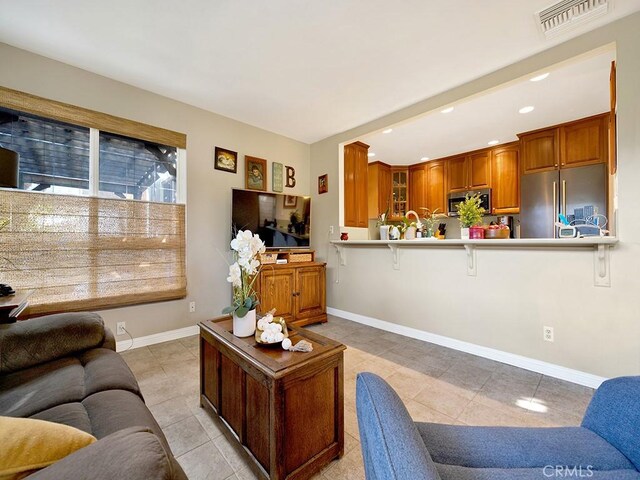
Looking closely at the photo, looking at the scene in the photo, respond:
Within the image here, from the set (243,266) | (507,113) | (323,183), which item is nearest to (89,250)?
(243,266)

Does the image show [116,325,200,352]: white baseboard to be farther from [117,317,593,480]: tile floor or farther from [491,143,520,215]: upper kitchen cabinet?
[491,143,520,215]: upper kitchen cabinet

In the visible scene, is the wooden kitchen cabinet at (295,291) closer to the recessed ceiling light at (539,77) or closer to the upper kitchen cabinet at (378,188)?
the upper kitchen cabinet at (378,188)

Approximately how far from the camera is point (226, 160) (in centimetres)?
336

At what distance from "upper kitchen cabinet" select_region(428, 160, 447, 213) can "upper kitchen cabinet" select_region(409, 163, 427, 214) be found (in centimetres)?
8

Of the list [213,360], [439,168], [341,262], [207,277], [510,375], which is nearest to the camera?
[213,360]

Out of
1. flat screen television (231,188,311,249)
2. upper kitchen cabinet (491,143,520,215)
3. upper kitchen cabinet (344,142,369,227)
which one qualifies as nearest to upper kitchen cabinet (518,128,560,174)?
upper kitchen cabinet (491,143,520,215)

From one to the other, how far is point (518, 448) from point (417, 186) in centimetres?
492

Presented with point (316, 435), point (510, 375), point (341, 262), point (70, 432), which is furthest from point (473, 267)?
point (70, 432)

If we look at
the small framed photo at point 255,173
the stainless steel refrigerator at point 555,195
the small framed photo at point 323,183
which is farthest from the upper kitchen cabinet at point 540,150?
the small framed photo at point 255,173

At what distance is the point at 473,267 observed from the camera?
2.62 metres

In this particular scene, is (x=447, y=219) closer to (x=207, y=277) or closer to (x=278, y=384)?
(x=207, y=277)

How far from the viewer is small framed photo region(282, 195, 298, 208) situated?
3.61 metres

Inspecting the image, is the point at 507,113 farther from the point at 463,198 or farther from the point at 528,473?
the point at 528,473

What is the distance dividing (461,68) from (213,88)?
7.83ft
